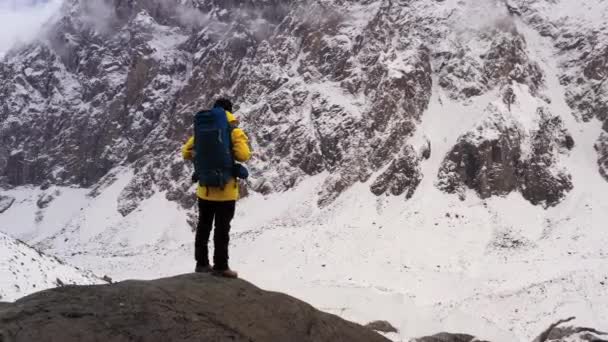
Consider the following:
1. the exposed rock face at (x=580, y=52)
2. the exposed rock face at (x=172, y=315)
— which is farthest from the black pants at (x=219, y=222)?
the exposed rock face at (x=580, y=52)

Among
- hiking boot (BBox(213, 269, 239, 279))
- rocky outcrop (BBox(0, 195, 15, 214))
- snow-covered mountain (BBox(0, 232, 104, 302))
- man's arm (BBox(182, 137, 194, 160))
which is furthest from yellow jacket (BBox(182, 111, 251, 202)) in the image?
rocky outcrop (BBox(0, 195, 15, 214))

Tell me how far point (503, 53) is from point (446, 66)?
703cm

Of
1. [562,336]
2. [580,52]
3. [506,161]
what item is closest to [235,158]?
[562,336]

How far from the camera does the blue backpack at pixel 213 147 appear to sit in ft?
22.0

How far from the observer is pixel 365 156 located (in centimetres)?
6631

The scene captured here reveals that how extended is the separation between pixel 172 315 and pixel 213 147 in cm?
217

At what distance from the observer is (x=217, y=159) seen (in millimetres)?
6750

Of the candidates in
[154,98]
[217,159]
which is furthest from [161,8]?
[217,159]

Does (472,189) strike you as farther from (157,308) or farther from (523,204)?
(157,308)

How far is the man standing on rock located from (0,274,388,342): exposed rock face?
0.72 metres

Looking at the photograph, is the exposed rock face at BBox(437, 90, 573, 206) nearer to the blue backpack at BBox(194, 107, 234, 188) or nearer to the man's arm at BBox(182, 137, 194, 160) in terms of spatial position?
the man's arm at BBox(182, 137, 194, 160)

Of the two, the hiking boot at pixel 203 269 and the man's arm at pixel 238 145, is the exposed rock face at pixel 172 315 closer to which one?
the hiking boot at pixel 203 269

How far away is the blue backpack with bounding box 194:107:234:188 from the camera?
264 inches

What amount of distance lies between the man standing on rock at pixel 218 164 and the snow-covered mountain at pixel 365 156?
21.6 m
